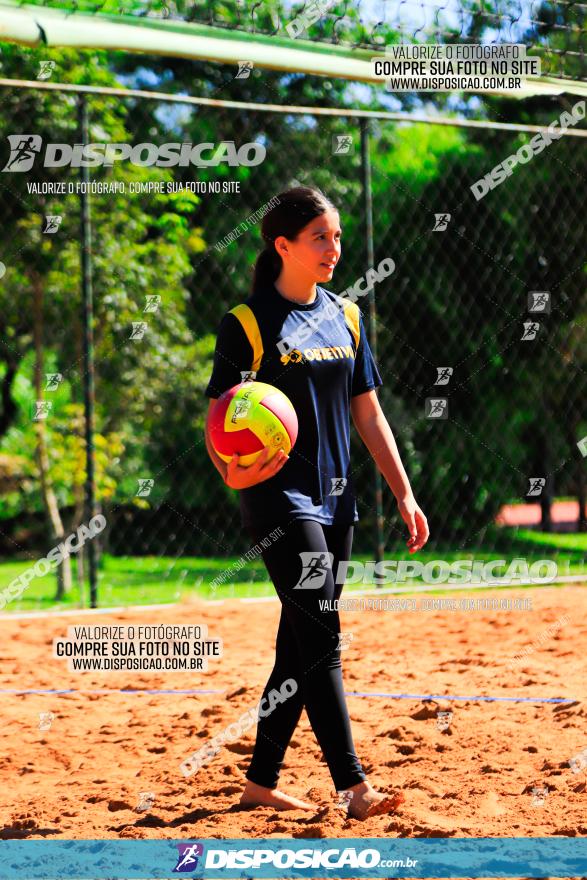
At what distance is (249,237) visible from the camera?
1202cm

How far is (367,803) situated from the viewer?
3.41 metres

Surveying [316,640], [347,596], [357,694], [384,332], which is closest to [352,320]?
[316,640]

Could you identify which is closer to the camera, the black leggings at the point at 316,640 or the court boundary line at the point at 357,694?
the black leggings at the point at 316,640

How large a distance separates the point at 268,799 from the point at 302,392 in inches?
49.9

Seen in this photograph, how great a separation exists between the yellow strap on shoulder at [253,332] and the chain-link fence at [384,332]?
261 inches

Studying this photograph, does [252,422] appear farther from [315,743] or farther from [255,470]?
[315,743]

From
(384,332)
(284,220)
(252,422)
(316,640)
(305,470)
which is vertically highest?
(384,332)

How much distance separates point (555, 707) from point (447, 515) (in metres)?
7.27

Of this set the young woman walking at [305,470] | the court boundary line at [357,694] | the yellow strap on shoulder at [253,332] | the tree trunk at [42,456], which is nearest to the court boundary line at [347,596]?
the tree trunk at [42,456]

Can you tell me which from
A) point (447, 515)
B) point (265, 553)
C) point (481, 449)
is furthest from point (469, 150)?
point (265, 553)

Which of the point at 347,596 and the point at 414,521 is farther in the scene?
the point at 347,596

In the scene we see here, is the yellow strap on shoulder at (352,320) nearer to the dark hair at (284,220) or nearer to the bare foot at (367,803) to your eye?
the dark hair at (284,220)

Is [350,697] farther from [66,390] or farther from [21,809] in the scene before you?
[66,390]

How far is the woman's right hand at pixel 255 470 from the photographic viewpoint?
338 centimetres
